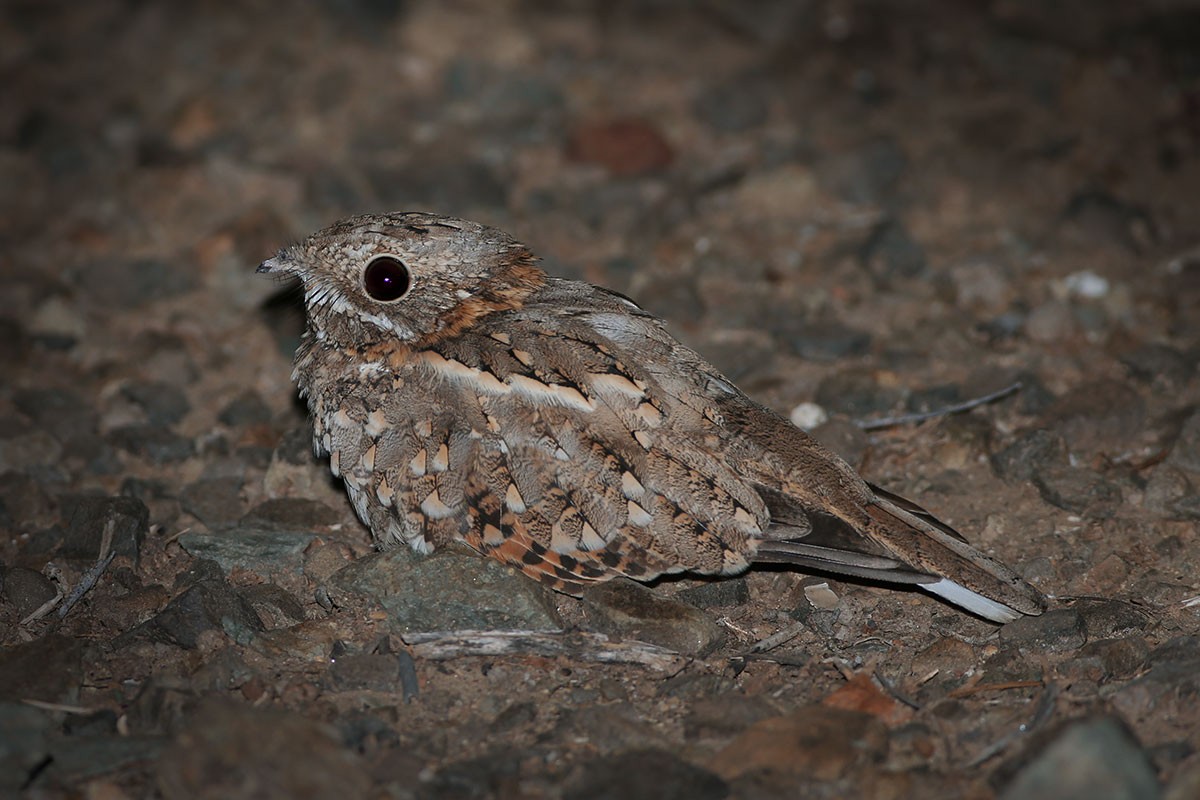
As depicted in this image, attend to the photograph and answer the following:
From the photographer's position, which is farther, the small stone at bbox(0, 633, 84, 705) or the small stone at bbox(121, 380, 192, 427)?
the small stone at bbox(121, 380, 192, 427)

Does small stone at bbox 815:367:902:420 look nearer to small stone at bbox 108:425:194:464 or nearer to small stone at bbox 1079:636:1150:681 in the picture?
small stone at bbox 1079:636:1150:681

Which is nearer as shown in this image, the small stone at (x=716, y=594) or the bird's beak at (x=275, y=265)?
the small stone at (x=716, y=594)

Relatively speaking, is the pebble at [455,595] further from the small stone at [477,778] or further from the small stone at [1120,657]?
the small stone at [1120,657]

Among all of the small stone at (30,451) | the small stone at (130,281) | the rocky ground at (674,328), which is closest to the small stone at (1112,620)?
the rocky ground at (674,328)

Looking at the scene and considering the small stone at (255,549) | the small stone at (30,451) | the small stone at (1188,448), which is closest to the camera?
the small stone at (255,549)

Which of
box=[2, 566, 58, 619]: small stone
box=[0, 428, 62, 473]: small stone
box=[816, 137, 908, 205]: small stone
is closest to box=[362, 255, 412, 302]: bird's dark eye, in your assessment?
box=[2, 566, 58, 619]: small stone

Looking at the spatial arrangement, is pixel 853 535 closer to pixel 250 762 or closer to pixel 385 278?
pixel 385 278

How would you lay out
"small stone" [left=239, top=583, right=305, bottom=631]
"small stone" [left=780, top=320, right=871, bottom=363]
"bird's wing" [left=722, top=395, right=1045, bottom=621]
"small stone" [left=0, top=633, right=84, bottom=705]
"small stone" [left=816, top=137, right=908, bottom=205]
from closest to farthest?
"small stone" [left=0, top=633, right=84, bottom=705]
"bird's wing" [left=722, top=395, right=1045, bottom=621]
"small stone" [left=239, top=583, right=305, bottom=631]
"small stone" [left=780, top=320, right=871, bottom=363]
"small stone" [left=816, top=137, right=908, bottom=205]

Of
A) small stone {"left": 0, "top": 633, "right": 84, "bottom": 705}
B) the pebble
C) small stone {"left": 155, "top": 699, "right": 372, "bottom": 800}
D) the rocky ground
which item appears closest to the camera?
small stone {"left": 155, "top": 699, "right": 372, "bottom": 800}

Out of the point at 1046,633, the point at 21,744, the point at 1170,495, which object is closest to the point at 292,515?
the point at 21,744
